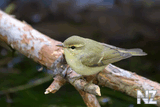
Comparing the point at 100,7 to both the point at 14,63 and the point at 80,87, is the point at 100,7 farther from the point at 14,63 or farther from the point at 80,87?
the point at 80,87

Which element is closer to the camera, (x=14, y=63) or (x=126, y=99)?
(x=126, y=99)

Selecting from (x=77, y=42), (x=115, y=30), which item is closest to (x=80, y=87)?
(x=77, y=42)

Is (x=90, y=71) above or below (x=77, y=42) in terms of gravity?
below

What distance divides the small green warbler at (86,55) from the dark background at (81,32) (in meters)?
0.98

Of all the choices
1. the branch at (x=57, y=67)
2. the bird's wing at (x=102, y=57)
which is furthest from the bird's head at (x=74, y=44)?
the branch at (x=57, y=67)

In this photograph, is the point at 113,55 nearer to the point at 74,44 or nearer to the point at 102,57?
the point at 102,57

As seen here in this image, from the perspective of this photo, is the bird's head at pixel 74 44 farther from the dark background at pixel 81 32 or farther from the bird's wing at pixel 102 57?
the dark background at pixel 81 32

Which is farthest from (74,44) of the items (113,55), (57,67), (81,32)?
(81,32)

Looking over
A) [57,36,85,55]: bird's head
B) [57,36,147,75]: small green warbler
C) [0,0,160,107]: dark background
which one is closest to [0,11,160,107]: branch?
[57,36,147,75]: small green warbler

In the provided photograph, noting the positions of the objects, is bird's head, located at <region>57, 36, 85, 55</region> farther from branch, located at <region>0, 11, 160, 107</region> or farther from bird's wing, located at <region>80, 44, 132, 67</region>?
branch, located at <region>0, 11, 160, 107</region>

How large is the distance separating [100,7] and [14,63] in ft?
7.88

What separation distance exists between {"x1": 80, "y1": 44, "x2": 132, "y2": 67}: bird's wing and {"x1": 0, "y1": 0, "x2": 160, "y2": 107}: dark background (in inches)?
39.5

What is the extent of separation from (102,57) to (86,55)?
210 mm

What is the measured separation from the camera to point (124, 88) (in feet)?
7.41
